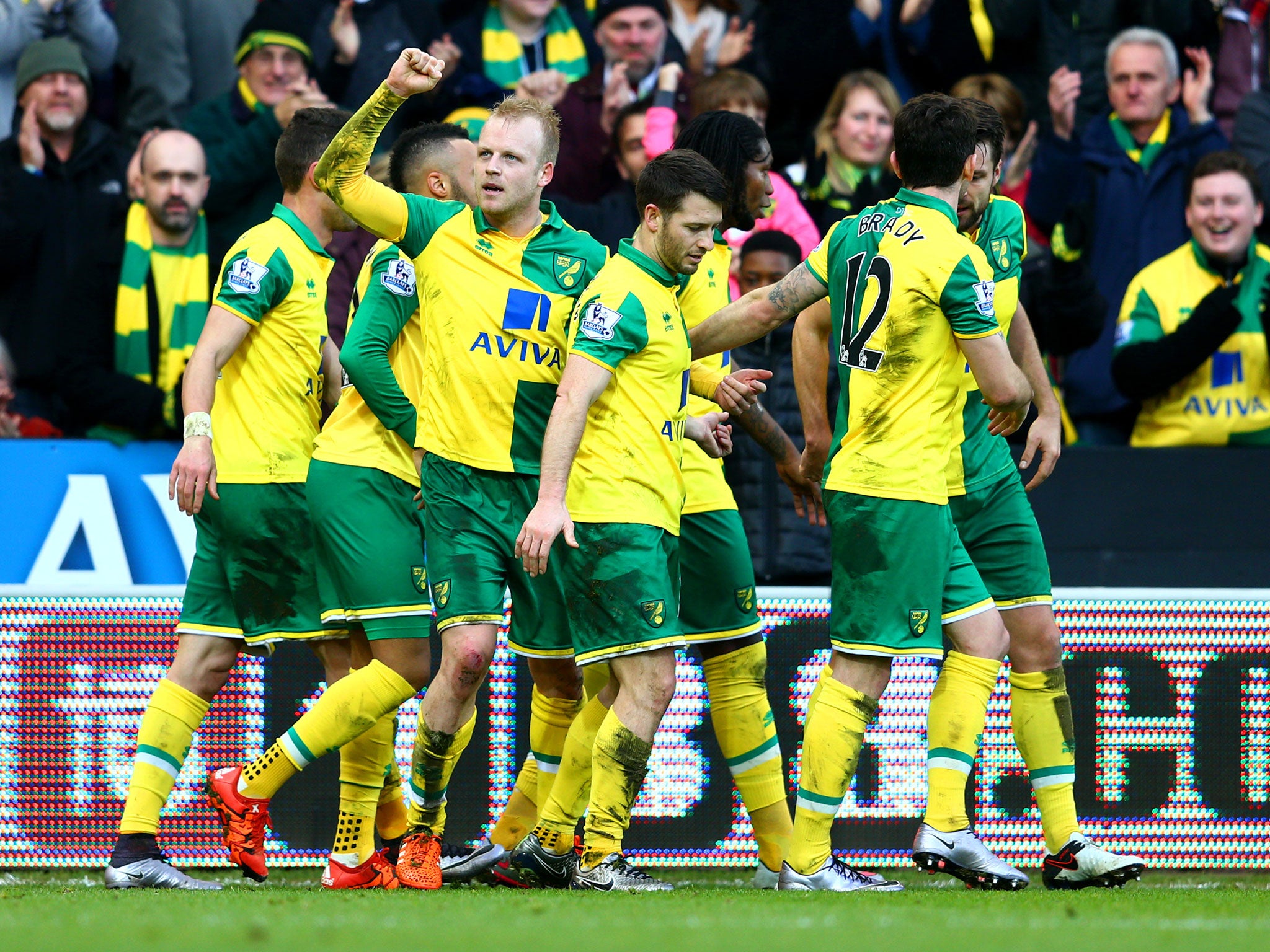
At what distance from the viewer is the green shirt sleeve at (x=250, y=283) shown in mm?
5820

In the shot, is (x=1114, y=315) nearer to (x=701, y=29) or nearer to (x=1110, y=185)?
(x=1110, y=185)

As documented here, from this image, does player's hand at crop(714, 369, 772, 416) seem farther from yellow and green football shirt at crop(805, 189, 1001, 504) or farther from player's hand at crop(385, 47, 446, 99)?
player's hand at crop(385, 47, 446, 99)

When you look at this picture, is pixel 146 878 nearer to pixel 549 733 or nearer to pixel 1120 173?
pixel 549 733

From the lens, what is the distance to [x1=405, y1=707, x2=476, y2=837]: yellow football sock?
17.9 feet

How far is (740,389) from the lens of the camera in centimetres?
550

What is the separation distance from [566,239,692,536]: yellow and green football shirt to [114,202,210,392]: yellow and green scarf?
3548 mm

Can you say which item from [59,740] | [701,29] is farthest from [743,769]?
[701,29]

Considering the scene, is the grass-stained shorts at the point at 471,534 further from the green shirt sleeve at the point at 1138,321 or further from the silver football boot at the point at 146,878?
the green shirt sleeve at the point at 1138,321

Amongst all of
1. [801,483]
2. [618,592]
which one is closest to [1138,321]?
[801,483]

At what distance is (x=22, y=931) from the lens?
12.8 ft

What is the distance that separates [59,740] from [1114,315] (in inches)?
214

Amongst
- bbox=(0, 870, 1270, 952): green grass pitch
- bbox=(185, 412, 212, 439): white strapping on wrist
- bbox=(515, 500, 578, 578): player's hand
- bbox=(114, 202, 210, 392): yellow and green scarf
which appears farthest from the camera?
bbox=(114, 202, 210, 392): yellow and green scarf

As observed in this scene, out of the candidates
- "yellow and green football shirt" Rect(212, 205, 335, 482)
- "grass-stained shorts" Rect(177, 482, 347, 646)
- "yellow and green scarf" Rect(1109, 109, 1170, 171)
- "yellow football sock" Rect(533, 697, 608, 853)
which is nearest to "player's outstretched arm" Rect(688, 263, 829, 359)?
"yellow football sock" Rect(533, 697, 608, 853)

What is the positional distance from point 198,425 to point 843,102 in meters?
4.69
